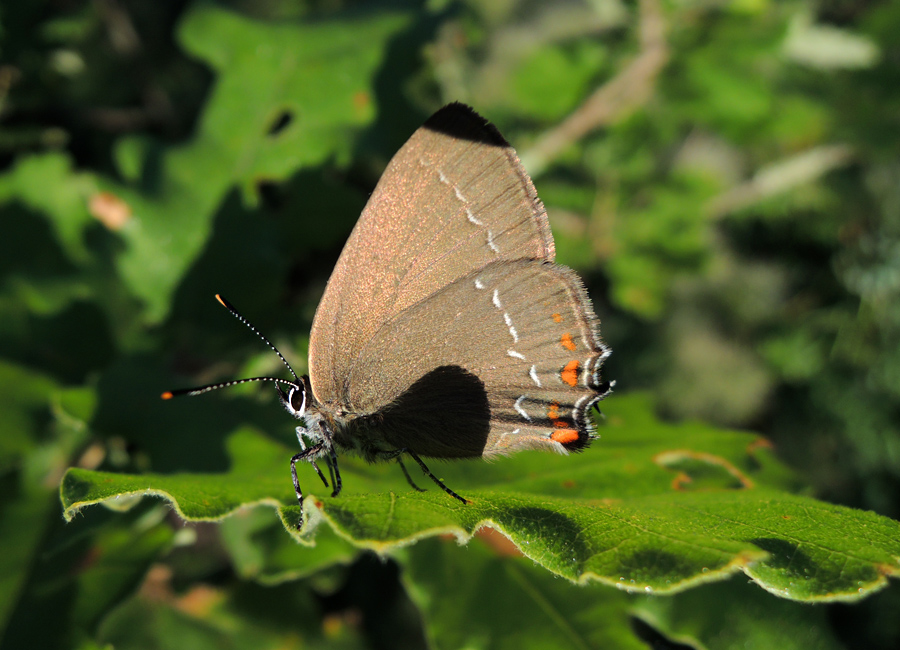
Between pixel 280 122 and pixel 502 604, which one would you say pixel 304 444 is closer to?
pixel 502 604

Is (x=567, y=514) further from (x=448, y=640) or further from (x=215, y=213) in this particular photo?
(x=215, y=213)

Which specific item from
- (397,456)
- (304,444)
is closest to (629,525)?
(397,456)

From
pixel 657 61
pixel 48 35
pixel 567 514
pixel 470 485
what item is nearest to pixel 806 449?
pixel 657 61

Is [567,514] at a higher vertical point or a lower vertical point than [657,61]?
lower

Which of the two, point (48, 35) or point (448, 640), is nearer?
point (448, 640)

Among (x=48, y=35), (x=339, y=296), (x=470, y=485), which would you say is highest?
(x=48, y=35)

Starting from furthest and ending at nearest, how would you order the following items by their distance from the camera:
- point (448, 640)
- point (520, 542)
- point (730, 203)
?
1. point (730, 203)
2. point (448, 640)
3. point (520, 542)

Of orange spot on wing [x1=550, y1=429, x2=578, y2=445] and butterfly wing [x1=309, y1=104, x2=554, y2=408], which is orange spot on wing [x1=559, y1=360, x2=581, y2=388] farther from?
butterfly wing [x1=309, y1=104, x2=554, y2=408]
